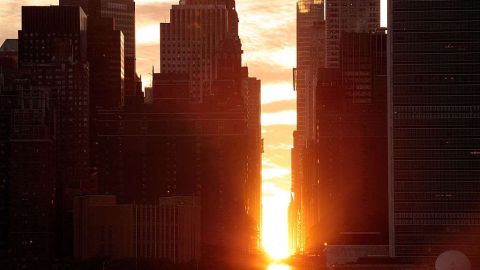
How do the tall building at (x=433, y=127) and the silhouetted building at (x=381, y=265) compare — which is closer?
the silhouetted building at (x=381, y=265)

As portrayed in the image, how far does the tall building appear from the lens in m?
193

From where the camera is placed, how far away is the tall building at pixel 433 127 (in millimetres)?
192875

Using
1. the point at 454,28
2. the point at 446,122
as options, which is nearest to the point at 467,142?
the point at 446,122

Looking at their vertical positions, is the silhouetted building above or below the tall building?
below

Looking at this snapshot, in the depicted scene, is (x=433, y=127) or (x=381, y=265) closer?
(x=381, y=265)

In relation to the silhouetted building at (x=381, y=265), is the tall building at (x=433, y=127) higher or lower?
higher

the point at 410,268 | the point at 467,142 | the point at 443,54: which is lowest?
the point at 410,268

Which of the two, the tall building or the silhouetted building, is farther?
the tall building

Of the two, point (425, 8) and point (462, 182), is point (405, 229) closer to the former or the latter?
point (462, 182)

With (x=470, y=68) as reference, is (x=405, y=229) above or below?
below

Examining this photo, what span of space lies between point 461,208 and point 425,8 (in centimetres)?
2812

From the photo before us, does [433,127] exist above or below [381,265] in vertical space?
above

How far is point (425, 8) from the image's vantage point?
630 ft

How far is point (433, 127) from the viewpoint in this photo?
641 feet
